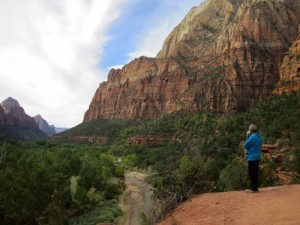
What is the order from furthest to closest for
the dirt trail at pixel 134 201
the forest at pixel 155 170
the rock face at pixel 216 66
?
the rock face at pixel 216 66 → the dirt trail at pixel 134 201 → the forest at pixel 155 170

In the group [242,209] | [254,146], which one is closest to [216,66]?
[254,146]

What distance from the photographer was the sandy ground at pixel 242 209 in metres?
8.47

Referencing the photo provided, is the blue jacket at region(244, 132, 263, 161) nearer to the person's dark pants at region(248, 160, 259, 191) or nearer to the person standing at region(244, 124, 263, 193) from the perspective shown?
the person standing at region(244, 124, 263, 193)

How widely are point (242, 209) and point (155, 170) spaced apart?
63.5 metres

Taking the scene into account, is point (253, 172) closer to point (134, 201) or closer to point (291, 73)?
point (134, 201)

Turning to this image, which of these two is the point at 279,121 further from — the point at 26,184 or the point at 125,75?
the point at 125,75

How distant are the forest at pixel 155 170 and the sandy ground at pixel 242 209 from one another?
98 centimetres

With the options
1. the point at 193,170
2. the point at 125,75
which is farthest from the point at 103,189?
the point at 125,75

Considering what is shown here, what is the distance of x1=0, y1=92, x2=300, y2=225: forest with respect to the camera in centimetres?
1352

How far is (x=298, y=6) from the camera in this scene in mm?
119000

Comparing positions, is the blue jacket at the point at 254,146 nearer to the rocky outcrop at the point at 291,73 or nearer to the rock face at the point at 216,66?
the rocky outcrop at the point at 291,73

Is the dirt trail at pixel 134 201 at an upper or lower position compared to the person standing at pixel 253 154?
lower

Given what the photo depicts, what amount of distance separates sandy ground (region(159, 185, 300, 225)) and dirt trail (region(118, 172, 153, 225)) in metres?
18.9

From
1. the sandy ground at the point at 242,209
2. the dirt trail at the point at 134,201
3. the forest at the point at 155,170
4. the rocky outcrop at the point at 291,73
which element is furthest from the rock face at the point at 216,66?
the sandy ground at the point at 242,209
